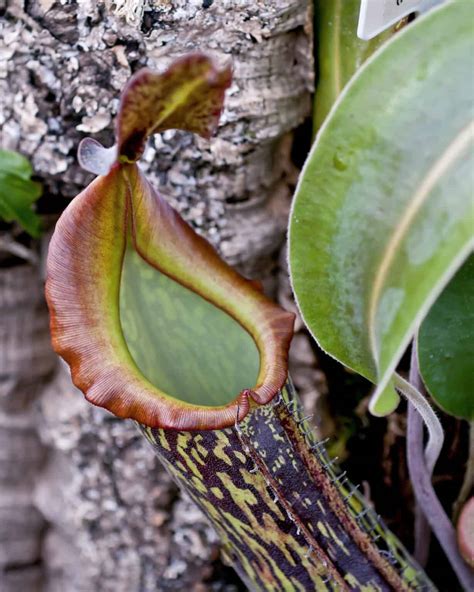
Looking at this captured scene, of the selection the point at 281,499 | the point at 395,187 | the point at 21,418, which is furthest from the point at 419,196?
the point at 21,418

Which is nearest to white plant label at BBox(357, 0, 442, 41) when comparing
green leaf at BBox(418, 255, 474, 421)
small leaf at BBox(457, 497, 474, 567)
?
green leaf at BBox(418, 255, 474, 421)

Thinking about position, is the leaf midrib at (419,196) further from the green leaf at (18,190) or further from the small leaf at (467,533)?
Answer: the green leaf at (18,190)

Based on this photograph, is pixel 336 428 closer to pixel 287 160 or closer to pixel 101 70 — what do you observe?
pixel 287 160

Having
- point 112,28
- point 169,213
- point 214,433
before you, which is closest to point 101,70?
point 112,28

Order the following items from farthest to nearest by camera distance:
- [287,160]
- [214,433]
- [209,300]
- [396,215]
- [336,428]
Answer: [336,428] → [287,160] → [209,300] → [214,433] → [396,215]

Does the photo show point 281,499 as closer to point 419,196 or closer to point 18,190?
point 419,196

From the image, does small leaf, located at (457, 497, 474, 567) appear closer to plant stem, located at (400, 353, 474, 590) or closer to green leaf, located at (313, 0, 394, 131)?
plant stem, located at (400, 353, 474, 590)
